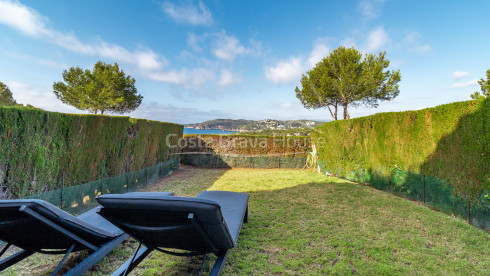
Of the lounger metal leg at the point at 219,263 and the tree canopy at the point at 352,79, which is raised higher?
the tree canopy at the point at 352,79

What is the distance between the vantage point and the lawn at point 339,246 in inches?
91.6

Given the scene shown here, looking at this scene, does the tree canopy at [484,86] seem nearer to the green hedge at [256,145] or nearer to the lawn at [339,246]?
the green hedge at [256,145]

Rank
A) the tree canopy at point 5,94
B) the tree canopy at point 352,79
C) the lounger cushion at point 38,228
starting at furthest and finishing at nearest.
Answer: the tree canopy at point 5,94
the tree canopy at point 352,79
the lounger cushion at point 38,228

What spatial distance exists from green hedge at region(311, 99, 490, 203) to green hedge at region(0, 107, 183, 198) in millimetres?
8266

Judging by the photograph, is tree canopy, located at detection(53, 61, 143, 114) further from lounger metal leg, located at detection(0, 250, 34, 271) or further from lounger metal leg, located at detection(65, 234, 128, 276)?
lounger metal leg, located at detection(65, 234, 128, 276)

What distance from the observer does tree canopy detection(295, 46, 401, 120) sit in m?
16.7

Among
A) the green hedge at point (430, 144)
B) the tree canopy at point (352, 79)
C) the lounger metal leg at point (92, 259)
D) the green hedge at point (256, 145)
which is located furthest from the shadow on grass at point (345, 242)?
the tree canopy at point (352, 79)

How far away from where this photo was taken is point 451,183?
14.4 feet

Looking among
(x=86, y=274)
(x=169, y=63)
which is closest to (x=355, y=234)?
(x=86, y=274)

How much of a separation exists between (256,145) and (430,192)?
28.0 feet

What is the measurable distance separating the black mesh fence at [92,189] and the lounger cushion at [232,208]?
2836 mm

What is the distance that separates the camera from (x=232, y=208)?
3.20 meters

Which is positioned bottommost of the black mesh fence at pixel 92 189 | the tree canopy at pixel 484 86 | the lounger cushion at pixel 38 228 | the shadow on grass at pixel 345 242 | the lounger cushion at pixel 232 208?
the shadow on grass at pixel 345 242

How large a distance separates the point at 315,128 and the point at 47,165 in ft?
37.3
